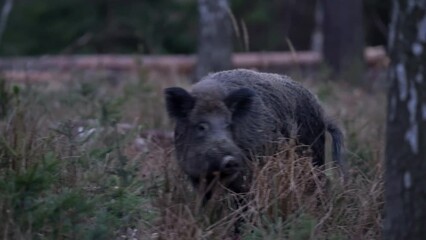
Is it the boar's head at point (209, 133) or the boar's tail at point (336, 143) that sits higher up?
the boar's head at point (209, 133)

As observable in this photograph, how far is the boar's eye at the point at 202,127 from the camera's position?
8.20 metres

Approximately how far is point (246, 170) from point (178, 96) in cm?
69

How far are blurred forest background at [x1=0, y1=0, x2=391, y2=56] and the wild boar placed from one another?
71.5 ft

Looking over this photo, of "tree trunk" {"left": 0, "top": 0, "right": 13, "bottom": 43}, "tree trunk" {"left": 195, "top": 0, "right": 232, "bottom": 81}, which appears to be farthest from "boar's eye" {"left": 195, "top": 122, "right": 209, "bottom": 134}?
"tree trunk" {"left": 0, "top": 0, "right": 13, "bottom": 43}

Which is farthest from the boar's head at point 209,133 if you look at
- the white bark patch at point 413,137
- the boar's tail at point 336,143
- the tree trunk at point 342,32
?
the tree trunk at point 342,32

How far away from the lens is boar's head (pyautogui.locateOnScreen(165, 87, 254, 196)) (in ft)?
26.2

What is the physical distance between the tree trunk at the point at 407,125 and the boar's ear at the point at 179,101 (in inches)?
74.5

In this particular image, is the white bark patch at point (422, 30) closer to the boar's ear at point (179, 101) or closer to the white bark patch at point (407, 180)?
the white bark patch at point (407, 180)

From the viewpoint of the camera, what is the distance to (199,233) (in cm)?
745

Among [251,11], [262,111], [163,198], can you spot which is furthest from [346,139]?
[251,11]

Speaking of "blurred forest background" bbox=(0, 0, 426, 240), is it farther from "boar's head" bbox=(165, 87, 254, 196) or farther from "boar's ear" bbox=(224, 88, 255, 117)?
"boar's ear" bbox=(224, 88, 255, 117)

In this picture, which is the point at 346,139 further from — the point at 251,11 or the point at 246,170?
the point at 251,11

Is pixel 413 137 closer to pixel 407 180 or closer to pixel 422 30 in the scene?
pixel 407 180

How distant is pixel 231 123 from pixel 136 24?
22.7 metres
